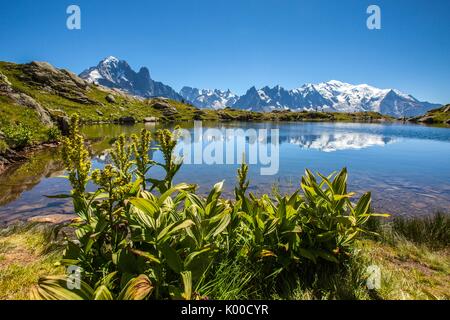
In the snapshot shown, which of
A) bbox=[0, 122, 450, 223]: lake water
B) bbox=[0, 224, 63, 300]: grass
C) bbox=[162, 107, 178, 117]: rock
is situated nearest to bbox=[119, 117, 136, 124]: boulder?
bbox=[162, 107, 178, 117]: rock

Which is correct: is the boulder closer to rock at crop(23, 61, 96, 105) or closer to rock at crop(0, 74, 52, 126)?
rock at crop(23, 61, 96, 105)

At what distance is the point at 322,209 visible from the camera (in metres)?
5.41

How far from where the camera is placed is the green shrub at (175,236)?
13.4 feet

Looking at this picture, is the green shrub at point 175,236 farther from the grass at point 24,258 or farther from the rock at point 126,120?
the rock at point 126,120

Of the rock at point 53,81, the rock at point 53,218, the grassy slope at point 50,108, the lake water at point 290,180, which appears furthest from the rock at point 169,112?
the rock at point 53,218

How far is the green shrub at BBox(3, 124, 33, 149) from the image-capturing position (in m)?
22.8

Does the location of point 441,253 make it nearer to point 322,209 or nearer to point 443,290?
point 443,290

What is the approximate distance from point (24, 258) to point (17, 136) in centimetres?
2139

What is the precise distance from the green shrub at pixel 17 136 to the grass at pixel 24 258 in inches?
678

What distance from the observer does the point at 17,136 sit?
23625 mm
